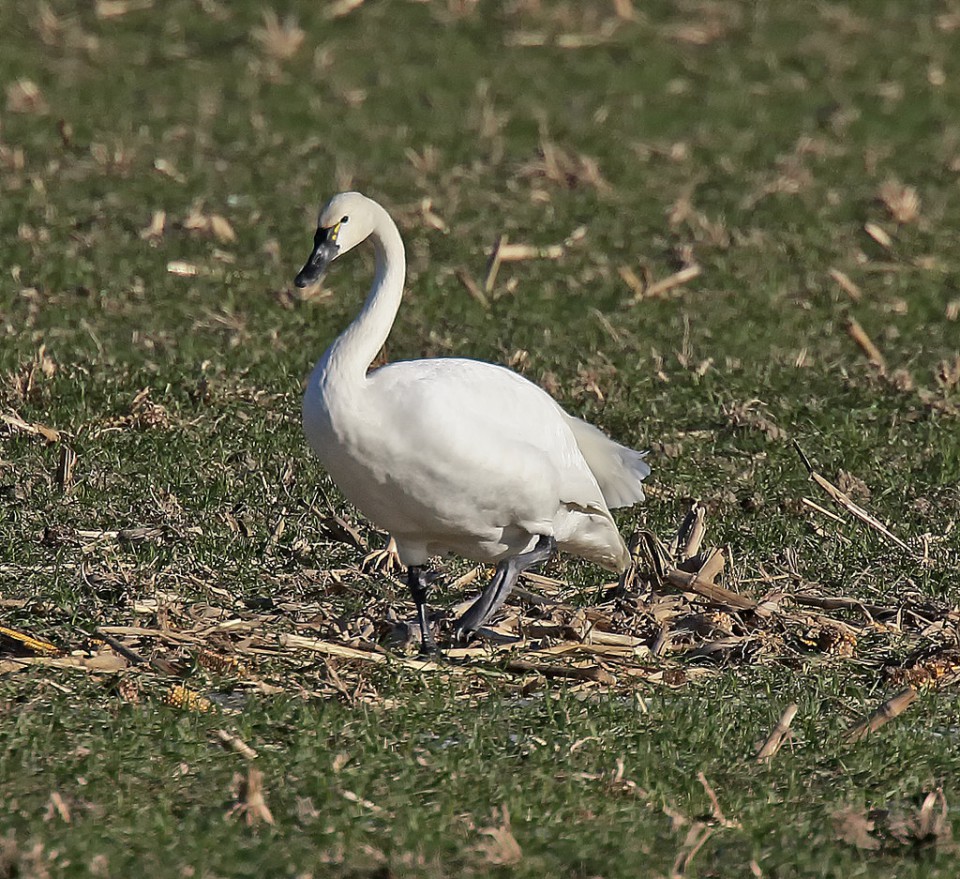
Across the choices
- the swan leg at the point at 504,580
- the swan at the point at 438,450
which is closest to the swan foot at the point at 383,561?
the swan at the point at 438,450

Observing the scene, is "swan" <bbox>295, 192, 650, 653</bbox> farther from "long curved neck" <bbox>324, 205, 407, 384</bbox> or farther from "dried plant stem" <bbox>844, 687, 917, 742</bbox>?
"dried plant stem" <bbox>844, 687, 917, 742</bbox>

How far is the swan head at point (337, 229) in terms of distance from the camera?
6180 millimetres

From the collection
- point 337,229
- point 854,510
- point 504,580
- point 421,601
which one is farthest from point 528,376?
point 337,229

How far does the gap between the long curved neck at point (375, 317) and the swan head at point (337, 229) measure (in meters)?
0.06

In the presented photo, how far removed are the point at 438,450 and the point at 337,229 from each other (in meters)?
0.85

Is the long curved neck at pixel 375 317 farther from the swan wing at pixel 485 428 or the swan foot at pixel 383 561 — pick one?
the swan foot at pixel 383 561

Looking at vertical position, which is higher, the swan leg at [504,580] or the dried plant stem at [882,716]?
the dried plant stem at [882,716]

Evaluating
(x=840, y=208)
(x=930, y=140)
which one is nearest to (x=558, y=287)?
(x=840, y=208)

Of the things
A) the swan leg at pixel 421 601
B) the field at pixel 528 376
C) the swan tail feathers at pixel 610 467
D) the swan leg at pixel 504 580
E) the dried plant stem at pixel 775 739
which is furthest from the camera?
the swan tail feathers at pixel 610 467

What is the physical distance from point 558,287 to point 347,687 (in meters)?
5.47

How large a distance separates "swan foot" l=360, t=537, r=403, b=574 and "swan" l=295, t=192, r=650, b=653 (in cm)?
44

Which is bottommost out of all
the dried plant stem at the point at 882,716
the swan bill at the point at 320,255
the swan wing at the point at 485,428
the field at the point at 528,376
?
the field at the point at 528,376

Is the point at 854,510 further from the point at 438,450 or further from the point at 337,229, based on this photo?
the point at 337,229

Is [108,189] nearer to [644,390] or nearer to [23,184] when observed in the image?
[23,184]
